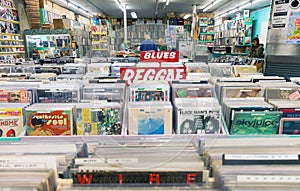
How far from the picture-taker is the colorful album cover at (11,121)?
2068mm

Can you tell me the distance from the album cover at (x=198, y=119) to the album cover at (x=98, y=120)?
19.0 inches

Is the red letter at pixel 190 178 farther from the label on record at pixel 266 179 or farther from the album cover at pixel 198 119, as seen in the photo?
the album cover at pixel 198 119

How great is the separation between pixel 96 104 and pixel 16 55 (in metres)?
8.28

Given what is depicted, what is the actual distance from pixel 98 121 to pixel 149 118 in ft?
1.35

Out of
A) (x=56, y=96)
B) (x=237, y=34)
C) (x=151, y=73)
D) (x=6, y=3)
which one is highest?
(x=6, y=3)

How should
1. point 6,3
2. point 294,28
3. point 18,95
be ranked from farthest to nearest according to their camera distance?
point 6,3
point 294,28
point 18,95

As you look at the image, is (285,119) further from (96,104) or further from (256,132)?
(96,104)

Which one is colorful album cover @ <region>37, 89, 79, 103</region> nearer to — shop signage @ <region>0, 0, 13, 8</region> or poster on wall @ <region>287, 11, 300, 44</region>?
poster on wall @ <region>287, 11, 300, 44</region>

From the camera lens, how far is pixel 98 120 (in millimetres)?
2084

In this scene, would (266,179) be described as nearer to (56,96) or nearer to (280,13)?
(56,96)

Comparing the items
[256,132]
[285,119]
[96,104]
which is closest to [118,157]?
[96,104]

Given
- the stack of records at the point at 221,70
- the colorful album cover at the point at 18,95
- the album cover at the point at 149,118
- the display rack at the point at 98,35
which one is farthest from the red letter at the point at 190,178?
the display rack at the point at 98,35

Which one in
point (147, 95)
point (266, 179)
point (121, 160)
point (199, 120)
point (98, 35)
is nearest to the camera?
point (266, 179)

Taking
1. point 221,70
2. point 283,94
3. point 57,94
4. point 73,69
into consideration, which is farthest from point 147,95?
point 73,69
